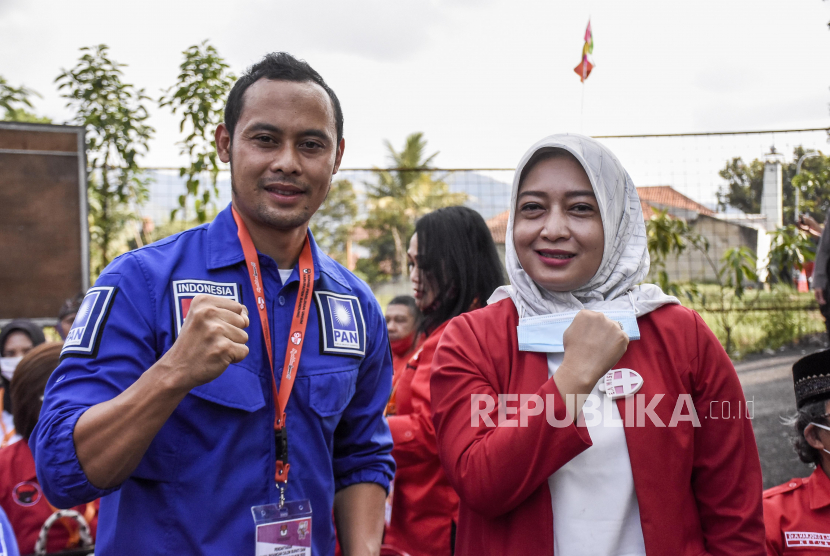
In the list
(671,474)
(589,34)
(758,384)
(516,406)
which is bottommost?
(758,384)

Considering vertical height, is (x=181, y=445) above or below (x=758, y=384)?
above

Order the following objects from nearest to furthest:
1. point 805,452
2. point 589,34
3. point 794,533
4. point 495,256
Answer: point 794,533, point 805,452, point 495,256, point 589,34

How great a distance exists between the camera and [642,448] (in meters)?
1.64

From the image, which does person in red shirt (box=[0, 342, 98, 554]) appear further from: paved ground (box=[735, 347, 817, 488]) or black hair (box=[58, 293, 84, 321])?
paved ground (box=[735, 347, 817, 488])

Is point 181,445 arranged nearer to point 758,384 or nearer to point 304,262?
point 304,262

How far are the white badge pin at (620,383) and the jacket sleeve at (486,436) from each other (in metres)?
0.22

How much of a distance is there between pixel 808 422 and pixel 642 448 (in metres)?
1.58

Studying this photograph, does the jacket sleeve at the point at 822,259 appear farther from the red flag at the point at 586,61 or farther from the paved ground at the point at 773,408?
the red flag at the point at 586,61

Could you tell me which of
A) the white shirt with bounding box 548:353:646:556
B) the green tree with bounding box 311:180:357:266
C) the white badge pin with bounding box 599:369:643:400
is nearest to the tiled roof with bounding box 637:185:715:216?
the green tree with bounding box 311:180:357:266

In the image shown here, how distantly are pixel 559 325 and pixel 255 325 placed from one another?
0.85 metres

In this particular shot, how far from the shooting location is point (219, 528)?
5.50ft

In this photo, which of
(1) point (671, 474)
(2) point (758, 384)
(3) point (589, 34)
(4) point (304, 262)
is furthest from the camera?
(3) point (589, 34)

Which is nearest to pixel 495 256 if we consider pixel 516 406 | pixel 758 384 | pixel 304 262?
pixel 304 262

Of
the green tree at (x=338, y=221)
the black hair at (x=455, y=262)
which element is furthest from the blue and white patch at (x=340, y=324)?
the green tree at (x=338, y=221)
